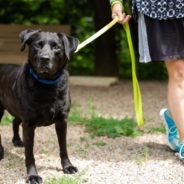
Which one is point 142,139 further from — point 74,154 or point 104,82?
point 104,82

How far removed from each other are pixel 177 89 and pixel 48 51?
1278 mm

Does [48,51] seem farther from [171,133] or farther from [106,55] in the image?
[106,55]

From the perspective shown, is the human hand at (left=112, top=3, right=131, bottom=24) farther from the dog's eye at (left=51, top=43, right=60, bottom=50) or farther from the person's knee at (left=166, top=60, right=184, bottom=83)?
the dog's eye at (left=51, top=43, right=60, bottom=50)

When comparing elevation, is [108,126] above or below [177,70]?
below

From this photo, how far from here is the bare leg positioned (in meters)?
4.72

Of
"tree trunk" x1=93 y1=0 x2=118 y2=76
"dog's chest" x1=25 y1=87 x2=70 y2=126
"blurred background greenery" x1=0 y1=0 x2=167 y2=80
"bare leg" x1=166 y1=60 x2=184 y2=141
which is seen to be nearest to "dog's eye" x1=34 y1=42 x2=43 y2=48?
"dog's chest" x1=25 y1=87 x2=70 y2=126

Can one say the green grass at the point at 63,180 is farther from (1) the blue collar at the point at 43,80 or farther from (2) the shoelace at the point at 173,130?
(2) the shoelace at the point at 173,130

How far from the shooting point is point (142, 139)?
5.71 meters

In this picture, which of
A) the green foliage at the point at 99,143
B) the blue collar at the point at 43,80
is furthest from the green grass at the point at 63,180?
the green foliage at the point at 99,143

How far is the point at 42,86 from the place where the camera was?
4355mm

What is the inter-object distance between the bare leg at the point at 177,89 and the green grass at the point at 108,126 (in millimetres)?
1095

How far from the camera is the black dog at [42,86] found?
13.8ft

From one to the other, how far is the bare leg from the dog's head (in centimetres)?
93

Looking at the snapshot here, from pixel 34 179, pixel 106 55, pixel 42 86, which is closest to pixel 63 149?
pixel 34 179
